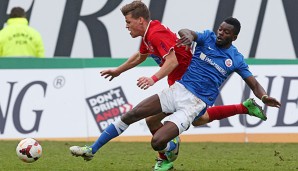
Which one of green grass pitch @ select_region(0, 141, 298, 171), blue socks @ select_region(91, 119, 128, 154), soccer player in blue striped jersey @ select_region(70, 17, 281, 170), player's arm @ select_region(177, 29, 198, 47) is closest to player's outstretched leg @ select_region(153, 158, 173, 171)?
green grass pitch @ select_region(0, 141, 298, 171)

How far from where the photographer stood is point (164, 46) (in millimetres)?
10352

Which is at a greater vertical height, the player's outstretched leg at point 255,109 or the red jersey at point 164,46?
the red jersey at point 164,46

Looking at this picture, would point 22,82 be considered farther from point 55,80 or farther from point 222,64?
point 222,64

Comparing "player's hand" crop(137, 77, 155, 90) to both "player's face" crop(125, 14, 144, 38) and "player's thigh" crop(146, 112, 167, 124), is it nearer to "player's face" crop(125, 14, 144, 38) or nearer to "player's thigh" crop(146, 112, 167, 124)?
"player's face" crop(125, 14, 144, 38)

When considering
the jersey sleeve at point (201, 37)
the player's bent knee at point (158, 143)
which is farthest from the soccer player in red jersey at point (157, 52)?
the player's bent knee at point (158, 143)

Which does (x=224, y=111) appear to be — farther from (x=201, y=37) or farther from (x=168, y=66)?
(x=168, y=66)

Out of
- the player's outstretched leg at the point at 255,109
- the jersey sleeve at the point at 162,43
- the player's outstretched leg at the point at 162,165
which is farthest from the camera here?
the player's outstretched leg at the point at 255,109

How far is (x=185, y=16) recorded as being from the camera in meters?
21.3

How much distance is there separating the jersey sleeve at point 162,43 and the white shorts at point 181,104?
559 millimetres

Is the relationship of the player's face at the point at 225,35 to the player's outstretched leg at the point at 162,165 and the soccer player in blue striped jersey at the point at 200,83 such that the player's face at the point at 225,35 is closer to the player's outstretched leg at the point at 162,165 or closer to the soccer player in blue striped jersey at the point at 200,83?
the soccer player in blue striped jersey at the point at 200,83

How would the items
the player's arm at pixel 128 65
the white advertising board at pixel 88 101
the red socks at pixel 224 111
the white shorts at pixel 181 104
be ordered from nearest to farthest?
the white shorts at pixel 181 104 < the player's arm at pixel 128 65 < the red socks at pixel 224 111 < the white advertising board at pixel 88 101

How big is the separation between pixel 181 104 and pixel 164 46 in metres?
0.73

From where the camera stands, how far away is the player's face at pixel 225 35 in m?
10.6

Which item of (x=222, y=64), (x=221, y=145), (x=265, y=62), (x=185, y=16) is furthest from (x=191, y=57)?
(x=185, y=16)
